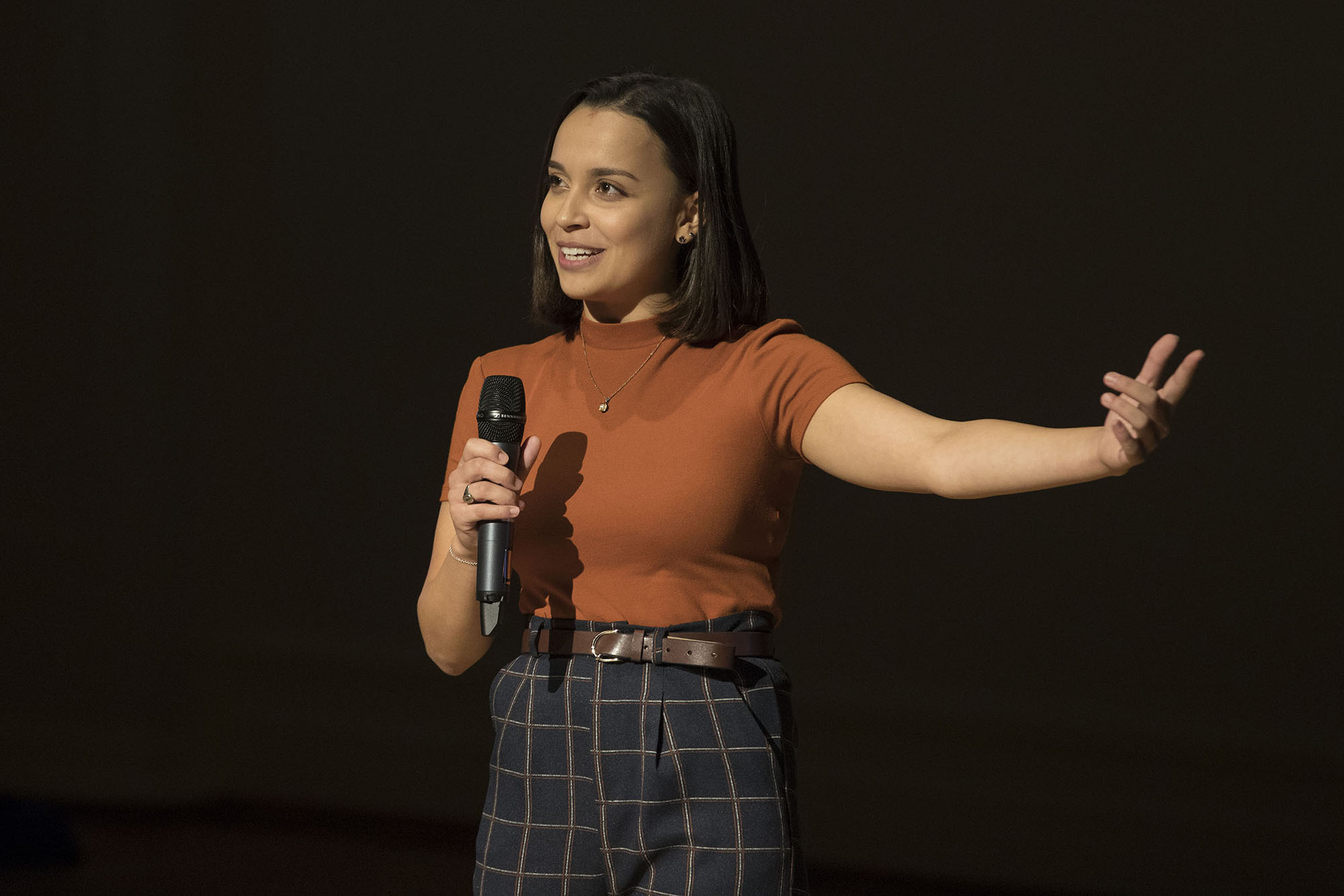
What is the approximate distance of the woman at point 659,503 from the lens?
1.25 metres

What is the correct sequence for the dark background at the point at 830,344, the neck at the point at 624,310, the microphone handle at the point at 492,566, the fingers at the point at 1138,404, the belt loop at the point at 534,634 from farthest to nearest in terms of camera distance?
the dark background at the point at 830,344 → the neck at the point at 624,310 → the belt loop at the point at 534,634 → the microphone handle at the point at 492,566 → the fingers at the point at 1138,404

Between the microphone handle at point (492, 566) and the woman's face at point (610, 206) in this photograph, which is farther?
the woman's face at point (610, 206)

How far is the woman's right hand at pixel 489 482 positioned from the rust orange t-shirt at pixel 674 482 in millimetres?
88

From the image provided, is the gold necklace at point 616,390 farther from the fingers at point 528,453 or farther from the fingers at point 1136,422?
the fingers at point 1136,422

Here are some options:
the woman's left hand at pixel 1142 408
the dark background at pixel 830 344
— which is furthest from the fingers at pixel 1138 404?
the dark background at pixel 830 344

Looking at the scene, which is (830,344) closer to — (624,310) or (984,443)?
(624,310)

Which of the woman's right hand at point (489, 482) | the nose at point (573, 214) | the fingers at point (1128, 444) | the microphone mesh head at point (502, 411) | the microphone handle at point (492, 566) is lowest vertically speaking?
the microphone handle at point (492, 566)

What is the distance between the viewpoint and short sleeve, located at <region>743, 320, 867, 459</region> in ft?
4.26

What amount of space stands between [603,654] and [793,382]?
33 centimetres

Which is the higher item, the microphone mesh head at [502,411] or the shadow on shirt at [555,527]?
the microphone mesh head at [502,411]

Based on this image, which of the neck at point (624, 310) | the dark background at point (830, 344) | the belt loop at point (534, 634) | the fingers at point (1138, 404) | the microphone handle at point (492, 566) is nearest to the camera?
the fingers at point (1138, 404)

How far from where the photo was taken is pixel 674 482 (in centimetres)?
130

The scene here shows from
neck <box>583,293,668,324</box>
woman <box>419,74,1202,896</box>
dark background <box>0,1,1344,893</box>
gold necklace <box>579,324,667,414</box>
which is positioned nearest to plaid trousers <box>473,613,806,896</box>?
woman <box>419,74,1202,896</box>

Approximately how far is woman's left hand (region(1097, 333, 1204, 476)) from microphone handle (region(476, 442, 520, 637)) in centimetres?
55
